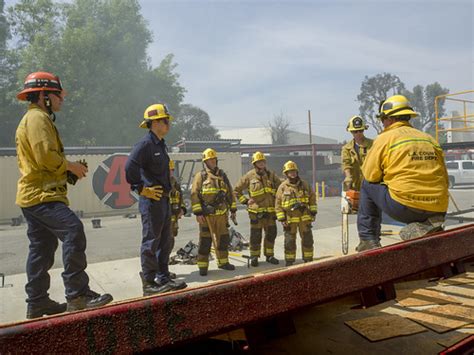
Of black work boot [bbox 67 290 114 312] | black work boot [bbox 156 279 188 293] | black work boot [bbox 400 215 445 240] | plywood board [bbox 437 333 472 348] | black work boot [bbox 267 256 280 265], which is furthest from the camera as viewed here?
black work boot [bbox 267 256 280 265]

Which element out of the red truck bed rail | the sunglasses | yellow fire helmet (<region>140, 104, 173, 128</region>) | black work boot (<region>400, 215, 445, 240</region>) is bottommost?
black work boot (<region>400, 215, 445, 240</region>)

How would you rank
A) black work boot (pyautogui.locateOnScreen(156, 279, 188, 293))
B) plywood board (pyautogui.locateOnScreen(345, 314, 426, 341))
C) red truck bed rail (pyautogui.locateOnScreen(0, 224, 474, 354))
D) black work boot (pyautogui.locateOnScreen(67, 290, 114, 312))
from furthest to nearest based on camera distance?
black work boot (pyautogui.locateOnScreen(156, 279, 188, 293)) < black work boot (pyautogui.locateOnScreen(67, 290, 114, 312)) < plywood board (pyautogui.locateOnScreen(345, 314, 426, 341)) < red truck bed rail (pyautogui.locateOnScreen(0, 224, 474, 354))

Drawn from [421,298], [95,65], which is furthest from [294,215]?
[95,65]

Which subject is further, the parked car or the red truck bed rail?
the parked car

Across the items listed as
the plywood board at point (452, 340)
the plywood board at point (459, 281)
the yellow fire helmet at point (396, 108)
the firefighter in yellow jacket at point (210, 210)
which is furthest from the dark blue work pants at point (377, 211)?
the firefighter in yellow jacket at point (210, 210)

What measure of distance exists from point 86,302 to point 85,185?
1758cm

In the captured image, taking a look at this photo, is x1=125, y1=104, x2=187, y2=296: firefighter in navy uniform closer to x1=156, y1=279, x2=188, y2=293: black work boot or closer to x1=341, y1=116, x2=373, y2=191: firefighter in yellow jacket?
x1=156, y1=279, x2=188, y2=293: black work boot

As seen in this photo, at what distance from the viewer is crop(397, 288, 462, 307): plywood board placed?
2516mm

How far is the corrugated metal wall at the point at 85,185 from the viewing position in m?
18.1

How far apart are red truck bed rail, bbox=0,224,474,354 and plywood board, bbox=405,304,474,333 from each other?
2.44 ft

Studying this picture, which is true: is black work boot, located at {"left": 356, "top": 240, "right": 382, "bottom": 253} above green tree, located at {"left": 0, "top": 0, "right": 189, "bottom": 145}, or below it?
below

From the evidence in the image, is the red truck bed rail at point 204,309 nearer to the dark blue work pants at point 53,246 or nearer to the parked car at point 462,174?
the dark blue work pants at point 53,246

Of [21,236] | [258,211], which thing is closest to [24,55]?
[21,236]

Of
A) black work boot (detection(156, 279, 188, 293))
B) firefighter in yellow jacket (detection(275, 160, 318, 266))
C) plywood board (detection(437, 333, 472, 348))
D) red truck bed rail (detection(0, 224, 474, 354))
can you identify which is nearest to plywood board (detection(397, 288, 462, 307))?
plywood board (detection(437, 333, 472, 348))
